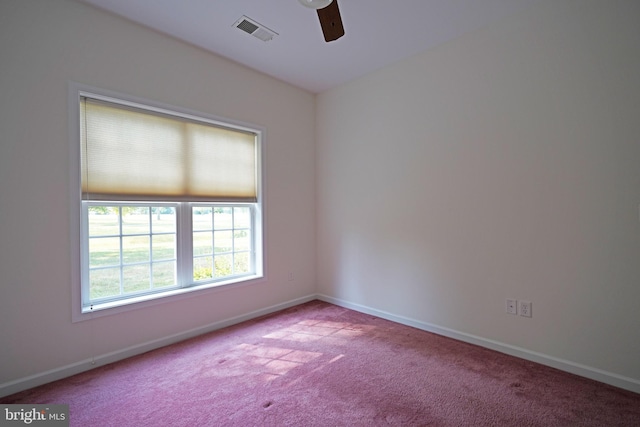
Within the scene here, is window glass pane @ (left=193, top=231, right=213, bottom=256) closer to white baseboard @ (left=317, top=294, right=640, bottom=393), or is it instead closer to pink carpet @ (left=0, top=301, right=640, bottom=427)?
pink carpet @ (left=0, top=301, right=640, bottom=427)

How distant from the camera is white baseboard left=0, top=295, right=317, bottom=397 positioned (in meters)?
2.06

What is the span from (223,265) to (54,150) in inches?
70.2

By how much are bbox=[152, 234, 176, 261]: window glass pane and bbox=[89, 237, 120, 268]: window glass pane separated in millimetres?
301

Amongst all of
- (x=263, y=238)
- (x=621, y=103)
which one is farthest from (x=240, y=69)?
(x=621, y=103)

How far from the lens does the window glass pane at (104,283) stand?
2473mm

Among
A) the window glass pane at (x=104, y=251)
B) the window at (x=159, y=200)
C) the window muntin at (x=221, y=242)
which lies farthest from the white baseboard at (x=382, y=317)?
the window glass pane at (x=104, y=251)

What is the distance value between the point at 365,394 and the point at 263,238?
6.68 ft

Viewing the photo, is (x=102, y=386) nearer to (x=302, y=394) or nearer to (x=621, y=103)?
(x=302, y=394)

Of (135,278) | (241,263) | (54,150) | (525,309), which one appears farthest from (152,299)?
(525,309)

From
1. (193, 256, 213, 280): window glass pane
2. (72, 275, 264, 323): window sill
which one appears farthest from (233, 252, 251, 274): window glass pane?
(193, 256, 213, 280): window glass pane

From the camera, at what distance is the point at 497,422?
1.76 meters

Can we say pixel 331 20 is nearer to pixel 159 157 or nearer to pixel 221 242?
pixel 159 157

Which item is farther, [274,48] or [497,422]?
[274,48]

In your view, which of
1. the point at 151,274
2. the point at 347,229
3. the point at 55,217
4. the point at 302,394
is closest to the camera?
the point at 302,394
